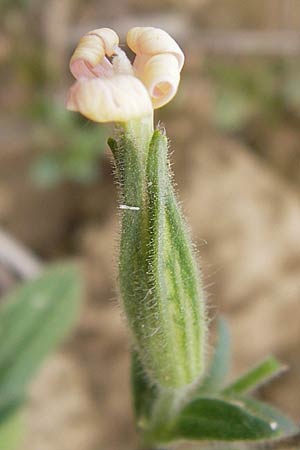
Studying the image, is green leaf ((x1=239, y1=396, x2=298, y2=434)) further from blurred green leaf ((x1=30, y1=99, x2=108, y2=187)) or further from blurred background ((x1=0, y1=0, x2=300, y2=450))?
blurred green leaf ((x1=30, y1=99, x2=108, y2=187))

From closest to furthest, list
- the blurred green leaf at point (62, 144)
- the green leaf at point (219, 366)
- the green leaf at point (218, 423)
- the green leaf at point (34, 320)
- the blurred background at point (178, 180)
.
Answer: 1. the green leaf at point (218, 423)
2. the green leaf at point (219, 366)
3. the green leaf at point (34, 320)
4. the blurred background at point (178, 180)
5. the blurred green leaf at point (62, 144)

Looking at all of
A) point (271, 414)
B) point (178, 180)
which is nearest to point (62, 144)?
point (178, 180)

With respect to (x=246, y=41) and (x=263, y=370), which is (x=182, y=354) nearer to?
(x=263, y=370)

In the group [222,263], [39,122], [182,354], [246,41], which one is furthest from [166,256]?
[246,41]

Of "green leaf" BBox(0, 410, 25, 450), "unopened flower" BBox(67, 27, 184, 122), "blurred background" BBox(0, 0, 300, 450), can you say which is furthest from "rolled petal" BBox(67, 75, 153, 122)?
"blurred background" BBox(0, 0, 300, 450)

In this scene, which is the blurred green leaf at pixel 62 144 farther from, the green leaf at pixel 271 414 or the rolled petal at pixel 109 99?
the rolled petal at pixel 109 99

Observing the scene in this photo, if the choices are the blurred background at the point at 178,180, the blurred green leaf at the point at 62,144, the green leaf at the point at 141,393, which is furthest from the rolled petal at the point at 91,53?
the blurred green leaf at the point at 62,144

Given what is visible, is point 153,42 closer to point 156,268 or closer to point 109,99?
point 109,99
